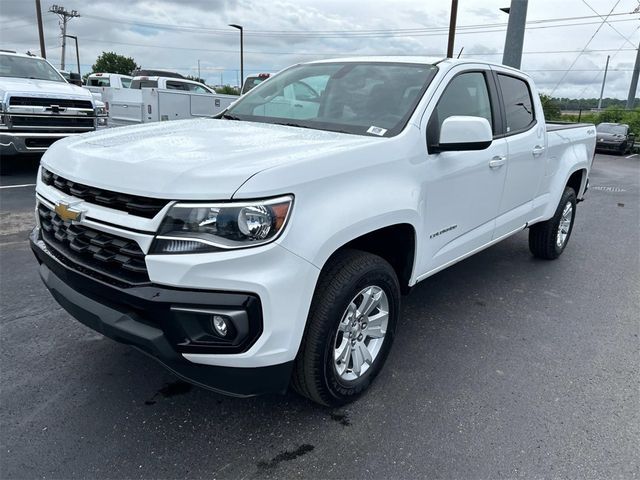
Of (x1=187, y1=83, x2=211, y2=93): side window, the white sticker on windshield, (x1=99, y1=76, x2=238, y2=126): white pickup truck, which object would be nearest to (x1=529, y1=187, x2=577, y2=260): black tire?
the white sticker on windshield

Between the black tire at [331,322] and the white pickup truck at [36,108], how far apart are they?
751 cm

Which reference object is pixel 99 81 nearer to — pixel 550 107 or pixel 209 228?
pixel 550 107

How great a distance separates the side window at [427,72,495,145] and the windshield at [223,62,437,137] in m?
0.16

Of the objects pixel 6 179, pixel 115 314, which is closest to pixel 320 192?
pixel 115 314

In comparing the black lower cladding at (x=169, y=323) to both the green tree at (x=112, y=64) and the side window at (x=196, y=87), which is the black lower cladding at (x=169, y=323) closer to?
the side window at (x=196, y=87)

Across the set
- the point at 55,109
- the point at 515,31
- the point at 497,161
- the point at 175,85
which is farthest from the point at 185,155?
the point at 175,85

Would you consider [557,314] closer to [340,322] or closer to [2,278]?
[340,322]

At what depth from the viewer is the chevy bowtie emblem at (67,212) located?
2.31 m

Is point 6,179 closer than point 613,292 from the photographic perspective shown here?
No

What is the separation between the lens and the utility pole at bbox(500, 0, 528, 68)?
1087 centimetres

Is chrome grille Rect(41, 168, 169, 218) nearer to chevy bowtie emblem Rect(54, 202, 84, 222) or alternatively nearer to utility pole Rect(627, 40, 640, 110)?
chevy bowtie emblem Rect(54, 202, 84, 222)

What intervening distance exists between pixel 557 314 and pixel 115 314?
3.39 metres

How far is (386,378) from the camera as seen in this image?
119 inches

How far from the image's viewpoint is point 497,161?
3646mm
